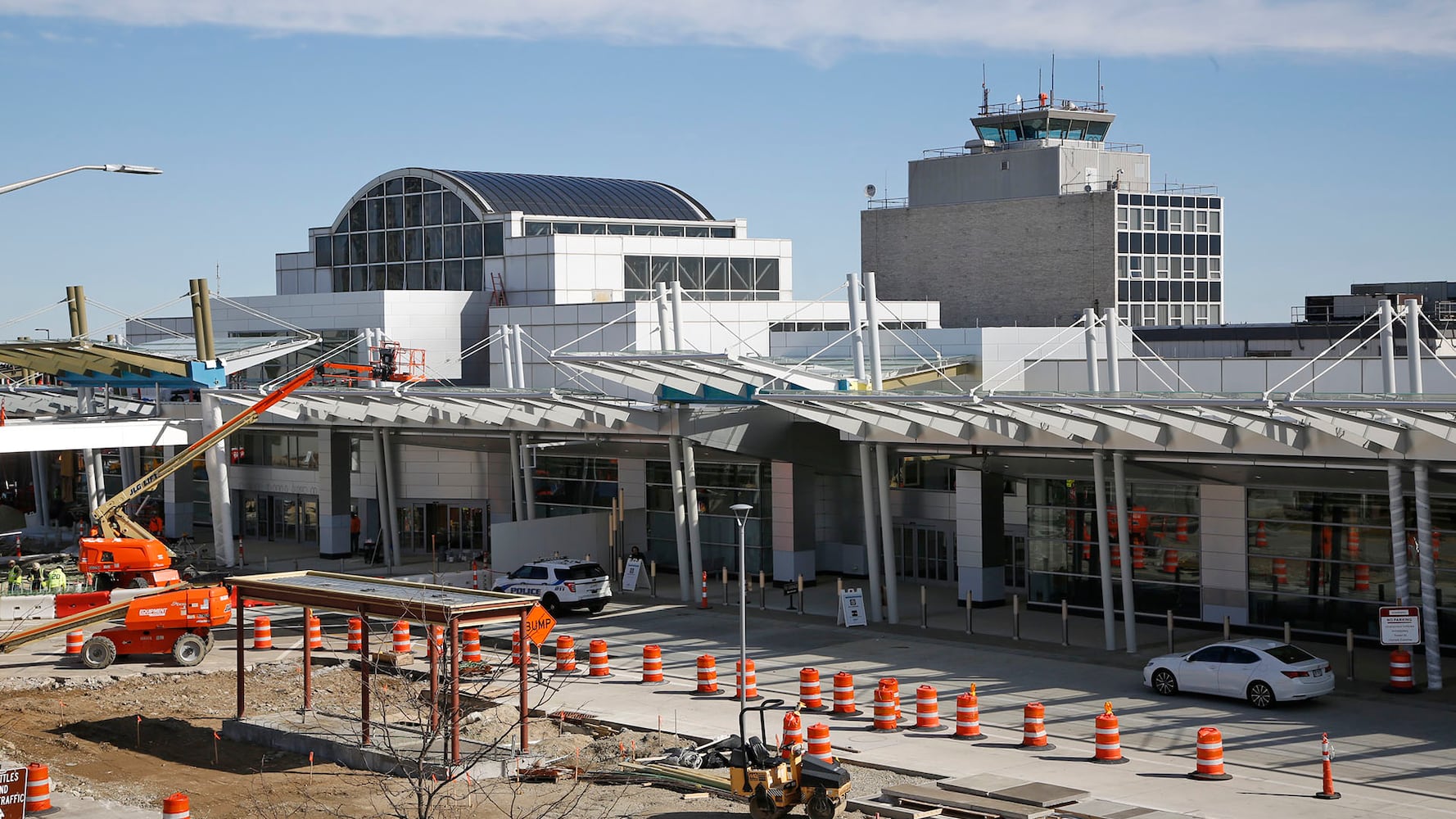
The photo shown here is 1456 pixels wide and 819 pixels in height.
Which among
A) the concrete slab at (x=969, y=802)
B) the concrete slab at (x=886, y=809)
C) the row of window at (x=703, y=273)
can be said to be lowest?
the concrete slab at (x=886, y=809)

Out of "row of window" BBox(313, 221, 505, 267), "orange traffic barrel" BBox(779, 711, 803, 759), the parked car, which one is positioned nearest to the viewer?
"orange traffic barrel" BBox(779, 711, 803, 759)

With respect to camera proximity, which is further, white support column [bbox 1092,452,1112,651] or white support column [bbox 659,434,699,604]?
white support column [bbox 659,434,699,604]

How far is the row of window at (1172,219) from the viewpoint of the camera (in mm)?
97250

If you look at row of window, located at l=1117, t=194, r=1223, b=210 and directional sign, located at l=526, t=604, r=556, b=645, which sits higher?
row of window, located at l=1117, t=194, r=1223, b=210

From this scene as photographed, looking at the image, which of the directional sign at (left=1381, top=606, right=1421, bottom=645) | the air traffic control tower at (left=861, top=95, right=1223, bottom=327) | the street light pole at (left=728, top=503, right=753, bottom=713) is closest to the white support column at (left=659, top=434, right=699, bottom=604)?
the street light pole at (left=728, top=503, right=753, bottom=713)

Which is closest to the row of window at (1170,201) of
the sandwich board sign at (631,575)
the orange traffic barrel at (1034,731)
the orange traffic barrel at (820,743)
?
the sandwich board sign at (631,575)

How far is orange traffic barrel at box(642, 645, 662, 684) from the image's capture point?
32719 mm

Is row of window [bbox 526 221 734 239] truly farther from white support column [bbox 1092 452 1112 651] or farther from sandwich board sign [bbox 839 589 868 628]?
white support column [bbox 1092 452 1112 651]

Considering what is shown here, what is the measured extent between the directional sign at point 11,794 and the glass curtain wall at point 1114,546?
952 inches

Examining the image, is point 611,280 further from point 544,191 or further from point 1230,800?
point 1230,800

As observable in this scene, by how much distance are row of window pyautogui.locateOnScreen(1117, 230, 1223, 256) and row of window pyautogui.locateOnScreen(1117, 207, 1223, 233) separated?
0.36 meters

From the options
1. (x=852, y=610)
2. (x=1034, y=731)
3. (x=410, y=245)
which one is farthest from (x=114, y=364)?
(x=1034, y=731)

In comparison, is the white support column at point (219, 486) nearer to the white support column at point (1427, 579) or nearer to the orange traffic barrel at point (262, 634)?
the orange traffic barrel at point (262, 634)

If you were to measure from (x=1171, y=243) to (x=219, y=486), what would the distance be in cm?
6606
